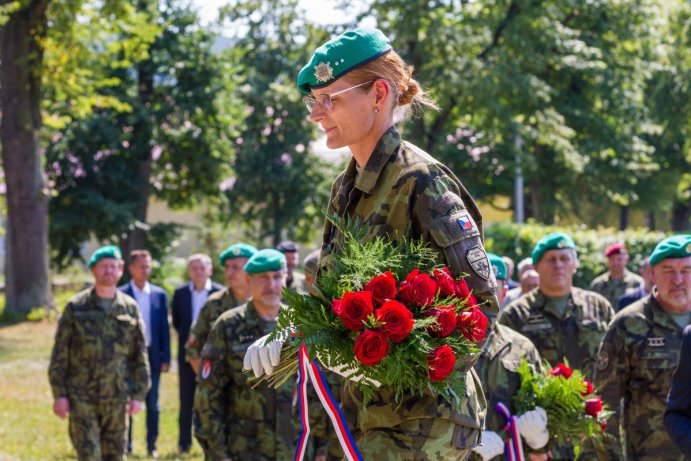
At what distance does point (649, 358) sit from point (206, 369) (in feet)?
9.80

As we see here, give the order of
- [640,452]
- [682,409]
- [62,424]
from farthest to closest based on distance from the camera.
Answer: [62,424], [640,452], [682,409]

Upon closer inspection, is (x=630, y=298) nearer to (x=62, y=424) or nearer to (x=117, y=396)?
(x=117, y=396)

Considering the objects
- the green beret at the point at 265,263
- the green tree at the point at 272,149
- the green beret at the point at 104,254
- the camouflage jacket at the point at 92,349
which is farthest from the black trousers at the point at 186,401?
the green tree at the point at 272,149

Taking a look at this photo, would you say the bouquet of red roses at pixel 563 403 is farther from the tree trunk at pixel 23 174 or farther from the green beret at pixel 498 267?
the tree trunk at pixel 23 174

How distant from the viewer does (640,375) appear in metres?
6.86

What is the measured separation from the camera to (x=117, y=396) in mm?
10109

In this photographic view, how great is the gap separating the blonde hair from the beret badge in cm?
6

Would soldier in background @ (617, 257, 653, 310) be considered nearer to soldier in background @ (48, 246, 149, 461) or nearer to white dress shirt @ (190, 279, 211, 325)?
white dress shirt @ (190, 279, 211, 325)

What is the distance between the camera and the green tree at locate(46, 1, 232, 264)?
→ 93.5ft

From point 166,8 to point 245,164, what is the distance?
6.23 metres

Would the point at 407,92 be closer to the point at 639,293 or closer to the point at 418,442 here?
the point at 418,442

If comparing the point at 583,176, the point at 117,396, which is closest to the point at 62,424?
the point at 117,396

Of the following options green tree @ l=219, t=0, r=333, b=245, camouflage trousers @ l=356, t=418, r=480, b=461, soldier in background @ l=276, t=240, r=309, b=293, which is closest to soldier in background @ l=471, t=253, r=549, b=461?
camouflage trousers @ l=356, t=418, r=480, b=461

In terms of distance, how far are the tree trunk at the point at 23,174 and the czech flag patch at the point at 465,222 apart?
20178mm
